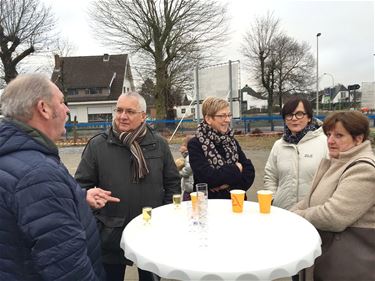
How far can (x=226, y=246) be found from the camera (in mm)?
1883

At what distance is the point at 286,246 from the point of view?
187cm

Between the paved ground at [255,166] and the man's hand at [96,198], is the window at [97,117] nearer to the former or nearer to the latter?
the paved ground at [255,166]

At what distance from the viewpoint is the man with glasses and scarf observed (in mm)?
2625

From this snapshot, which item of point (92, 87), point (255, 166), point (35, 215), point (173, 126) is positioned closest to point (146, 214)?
point (35, 215)

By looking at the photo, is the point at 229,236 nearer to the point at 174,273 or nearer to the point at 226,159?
the point at 174,273

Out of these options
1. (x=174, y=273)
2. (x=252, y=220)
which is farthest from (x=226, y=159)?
(x=174, y=273)

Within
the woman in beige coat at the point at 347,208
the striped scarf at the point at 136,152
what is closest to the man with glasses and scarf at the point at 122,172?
the striped scarf at the point at 136,152

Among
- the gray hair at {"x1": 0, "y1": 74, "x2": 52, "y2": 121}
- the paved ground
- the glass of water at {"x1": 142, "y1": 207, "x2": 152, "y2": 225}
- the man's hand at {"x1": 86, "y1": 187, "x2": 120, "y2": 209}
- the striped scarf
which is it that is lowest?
the paved ground

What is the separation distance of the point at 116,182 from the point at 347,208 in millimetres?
1588

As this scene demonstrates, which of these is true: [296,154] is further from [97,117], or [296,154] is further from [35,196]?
[97,117]

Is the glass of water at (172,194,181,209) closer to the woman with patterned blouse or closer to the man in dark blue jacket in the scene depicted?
the woman with patterned blouse

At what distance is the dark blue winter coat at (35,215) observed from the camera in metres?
1.43

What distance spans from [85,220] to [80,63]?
4339 centimetres

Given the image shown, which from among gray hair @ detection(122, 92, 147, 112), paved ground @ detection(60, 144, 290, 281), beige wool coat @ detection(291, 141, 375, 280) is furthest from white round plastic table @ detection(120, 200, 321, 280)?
paved ground @ detection(60, 144, 290, 281)
